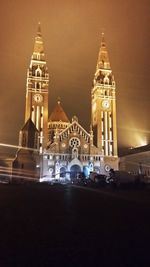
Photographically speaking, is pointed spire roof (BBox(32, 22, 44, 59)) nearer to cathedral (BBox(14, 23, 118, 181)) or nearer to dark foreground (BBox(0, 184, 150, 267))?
cathedral (BBox(14, 23, 118, 181))

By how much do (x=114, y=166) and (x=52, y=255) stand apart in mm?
67612

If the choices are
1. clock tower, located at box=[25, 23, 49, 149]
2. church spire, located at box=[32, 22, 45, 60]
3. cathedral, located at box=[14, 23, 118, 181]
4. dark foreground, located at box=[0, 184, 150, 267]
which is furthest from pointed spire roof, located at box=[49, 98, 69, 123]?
dark foreground, located at box=[0, 184, 150, 267]

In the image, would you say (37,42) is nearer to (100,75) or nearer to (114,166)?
(100,75)

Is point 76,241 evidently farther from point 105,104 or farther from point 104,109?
point 105,104

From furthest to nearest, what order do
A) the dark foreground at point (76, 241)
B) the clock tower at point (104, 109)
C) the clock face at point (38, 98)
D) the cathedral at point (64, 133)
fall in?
the clock tower at point (104, 109), the clock face at point (38, 98), the cathedral at point (64, 133), the dark foreground at point (76, 241)

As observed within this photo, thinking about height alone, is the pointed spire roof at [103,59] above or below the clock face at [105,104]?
above

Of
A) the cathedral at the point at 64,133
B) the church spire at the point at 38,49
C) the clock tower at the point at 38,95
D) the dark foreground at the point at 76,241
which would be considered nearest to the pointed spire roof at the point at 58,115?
the cathedral at the point at 64,133

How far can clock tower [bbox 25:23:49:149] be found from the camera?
70.1 meters

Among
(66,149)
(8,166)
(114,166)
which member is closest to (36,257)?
(8,166)

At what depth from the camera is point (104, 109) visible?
76562 millimetres

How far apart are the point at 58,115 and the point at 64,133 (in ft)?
52.2

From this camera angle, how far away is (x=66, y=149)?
216 ft

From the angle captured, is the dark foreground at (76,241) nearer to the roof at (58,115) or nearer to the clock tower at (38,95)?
the clock tower at (38,95)

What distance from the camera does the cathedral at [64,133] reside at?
59.4 meters
